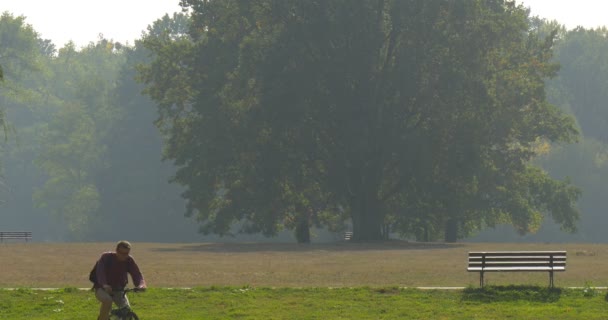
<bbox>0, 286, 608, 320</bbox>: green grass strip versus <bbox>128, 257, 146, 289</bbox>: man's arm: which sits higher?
<bbox>128, 257, 146, 289</bbox>: man's arm

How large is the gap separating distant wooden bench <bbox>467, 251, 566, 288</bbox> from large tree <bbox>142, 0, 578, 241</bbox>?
1302 inches

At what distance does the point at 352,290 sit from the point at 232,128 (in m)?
37.3

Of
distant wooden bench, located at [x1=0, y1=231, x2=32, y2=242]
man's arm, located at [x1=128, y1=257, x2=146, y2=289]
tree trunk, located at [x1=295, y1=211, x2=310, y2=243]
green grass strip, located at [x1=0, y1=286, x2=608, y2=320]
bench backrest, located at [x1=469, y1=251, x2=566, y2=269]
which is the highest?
tree trunk, located at [x1=295, y1=211, x2=310, y2=243]

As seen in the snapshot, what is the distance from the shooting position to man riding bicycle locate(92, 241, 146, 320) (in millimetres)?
14703

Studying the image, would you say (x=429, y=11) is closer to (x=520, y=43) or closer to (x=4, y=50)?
(x=520, y=43)

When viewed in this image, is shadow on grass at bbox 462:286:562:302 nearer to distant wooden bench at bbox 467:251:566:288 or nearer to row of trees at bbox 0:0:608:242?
distant wooden bench at bbox 467:251:566:288

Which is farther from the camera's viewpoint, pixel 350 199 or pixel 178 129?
pixel 178 129

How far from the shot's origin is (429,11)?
59156 millimetres

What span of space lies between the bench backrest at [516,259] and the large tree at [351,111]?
108ft

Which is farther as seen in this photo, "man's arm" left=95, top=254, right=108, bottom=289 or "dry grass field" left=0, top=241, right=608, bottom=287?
"dry grass field" left=0, top=241, right=608, bottom=287

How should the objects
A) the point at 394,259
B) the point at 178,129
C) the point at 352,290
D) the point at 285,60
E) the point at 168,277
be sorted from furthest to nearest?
the point at 178,129 → the point at 285,60 → the point at 394,259 → the point at 168,277 → the point at 352,290

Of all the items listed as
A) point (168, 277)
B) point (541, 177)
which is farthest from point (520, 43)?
point (168, 277)

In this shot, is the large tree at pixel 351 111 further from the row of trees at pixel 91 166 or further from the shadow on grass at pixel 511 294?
the row of trees at pixel 91 166

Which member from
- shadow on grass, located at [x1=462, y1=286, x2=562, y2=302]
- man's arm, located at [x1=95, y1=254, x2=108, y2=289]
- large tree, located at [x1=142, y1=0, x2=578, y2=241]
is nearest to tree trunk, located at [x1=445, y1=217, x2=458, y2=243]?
large tree, located at [x1=142, y1=0, x2=578, y2=241]
